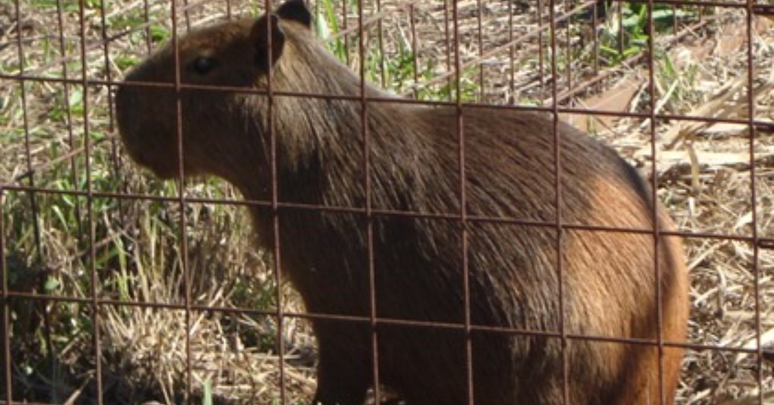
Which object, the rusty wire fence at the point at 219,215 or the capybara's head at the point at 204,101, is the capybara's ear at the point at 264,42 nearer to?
the capybara's head at the point at 204,101

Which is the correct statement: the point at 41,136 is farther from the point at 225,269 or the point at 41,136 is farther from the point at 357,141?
the point at 357,141

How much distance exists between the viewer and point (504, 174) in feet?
18.2

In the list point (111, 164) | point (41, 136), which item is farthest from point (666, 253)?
point (41, 136)

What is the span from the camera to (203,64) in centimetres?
580

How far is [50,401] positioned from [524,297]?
5.38 feet

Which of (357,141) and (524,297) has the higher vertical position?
(357,141)

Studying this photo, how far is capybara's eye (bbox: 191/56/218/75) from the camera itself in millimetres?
5786

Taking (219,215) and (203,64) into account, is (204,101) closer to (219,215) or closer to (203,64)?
(203,64)

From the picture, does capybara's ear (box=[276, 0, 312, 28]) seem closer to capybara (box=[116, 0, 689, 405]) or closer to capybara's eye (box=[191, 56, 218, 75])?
capybara (box=[116, 0, 689, 405])

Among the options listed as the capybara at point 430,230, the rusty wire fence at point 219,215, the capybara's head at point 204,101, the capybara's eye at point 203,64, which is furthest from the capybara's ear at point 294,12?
the rusty wire fence at point 219,215

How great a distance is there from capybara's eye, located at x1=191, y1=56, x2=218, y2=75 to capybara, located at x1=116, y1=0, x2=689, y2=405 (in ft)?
0.04

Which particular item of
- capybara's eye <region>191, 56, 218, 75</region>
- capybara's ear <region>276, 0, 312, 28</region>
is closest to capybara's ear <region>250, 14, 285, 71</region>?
capybara's eye <region>191, 56, 218, 75</region>

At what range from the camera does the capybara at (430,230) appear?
5383 millimetres

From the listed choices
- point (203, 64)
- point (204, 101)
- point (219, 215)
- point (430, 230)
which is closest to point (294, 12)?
point (203, 64)
